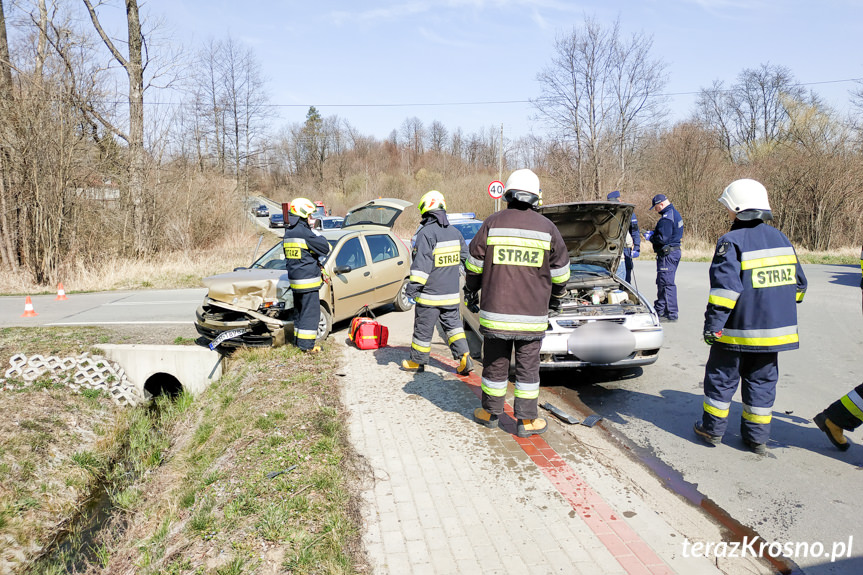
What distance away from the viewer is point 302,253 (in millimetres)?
6734

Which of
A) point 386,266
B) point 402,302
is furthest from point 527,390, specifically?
point 402,302

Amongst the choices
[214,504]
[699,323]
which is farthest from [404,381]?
[699,323]

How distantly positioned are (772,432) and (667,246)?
4.73 meters

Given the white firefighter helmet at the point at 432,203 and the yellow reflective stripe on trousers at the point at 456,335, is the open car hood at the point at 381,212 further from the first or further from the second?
the yellow reflective stripe on trousers at the point at 456,335

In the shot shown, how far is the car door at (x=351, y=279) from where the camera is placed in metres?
8.19

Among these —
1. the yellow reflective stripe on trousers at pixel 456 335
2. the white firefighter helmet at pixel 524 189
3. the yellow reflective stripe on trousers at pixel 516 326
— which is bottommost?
the yellow reflective stripe on trousers at pixel 456 335

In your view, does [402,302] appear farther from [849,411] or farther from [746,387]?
[849,411]

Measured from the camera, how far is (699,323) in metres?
8.98

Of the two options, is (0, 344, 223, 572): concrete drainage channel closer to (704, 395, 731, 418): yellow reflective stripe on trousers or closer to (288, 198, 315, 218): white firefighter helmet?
(288, 198, 315, 218): white firefighter helmet

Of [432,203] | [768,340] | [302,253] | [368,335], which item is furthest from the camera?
[368,335]

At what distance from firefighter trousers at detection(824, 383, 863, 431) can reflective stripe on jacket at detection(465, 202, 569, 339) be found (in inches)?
91.9

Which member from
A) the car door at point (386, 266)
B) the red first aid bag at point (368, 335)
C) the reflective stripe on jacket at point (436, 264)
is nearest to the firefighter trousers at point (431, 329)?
the reflective stripe on jacket at point (436, 264)

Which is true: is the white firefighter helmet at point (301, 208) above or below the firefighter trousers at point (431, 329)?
above

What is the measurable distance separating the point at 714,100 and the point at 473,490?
55209 millimetres
